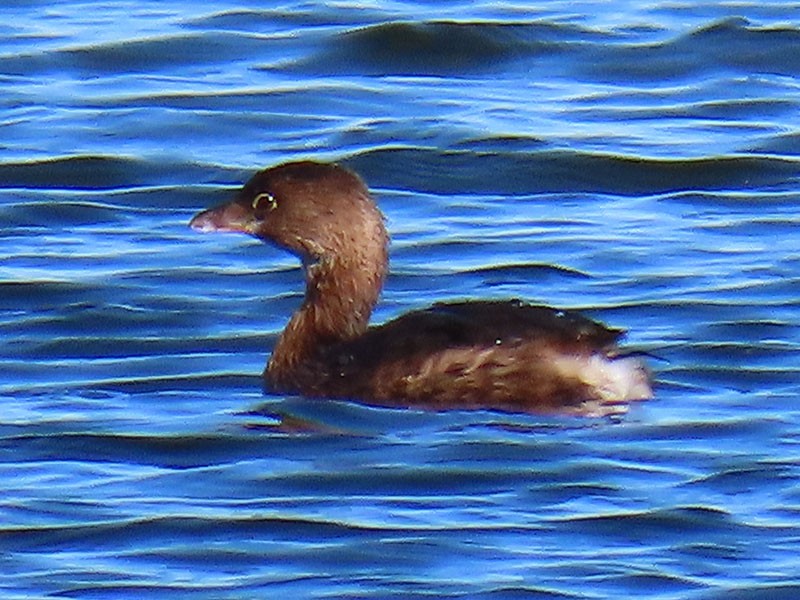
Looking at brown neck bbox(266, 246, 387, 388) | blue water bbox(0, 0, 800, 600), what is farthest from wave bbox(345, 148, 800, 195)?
brown neck bbox(266, 246, 387, 388)

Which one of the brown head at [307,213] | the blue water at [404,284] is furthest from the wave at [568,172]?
the brown head at [307,213]

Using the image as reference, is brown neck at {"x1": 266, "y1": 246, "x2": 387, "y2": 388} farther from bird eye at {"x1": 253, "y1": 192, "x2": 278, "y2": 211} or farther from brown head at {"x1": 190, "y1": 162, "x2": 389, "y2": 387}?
bird eye at {"x1": 253, "y1": 192, "x2": 278, "y2": 211}

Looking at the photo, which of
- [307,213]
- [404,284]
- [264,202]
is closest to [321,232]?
[307,213]

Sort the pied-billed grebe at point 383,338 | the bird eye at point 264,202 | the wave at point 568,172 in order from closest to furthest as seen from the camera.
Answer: the pied-billed grebe at point 383,338, the bird eye at point 264,202, the wave at point 568,172

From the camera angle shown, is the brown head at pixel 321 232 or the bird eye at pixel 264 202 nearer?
the brown head at pixel 321 232

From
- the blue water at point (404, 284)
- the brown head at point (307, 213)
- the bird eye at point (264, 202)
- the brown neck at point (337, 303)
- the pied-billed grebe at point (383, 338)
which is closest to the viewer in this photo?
the blue water at point (404, 284)

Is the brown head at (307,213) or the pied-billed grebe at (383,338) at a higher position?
the brown head at (307,213)

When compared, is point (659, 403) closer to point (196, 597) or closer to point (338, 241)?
point (338, 241)

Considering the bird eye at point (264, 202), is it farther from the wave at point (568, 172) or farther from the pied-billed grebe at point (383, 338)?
the wave at point (568, 172)

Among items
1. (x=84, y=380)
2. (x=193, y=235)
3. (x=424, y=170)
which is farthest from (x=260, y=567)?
(x=424, y=170)

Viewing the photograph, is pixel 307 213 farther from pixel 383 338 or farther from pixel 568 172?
pixel 568 172
